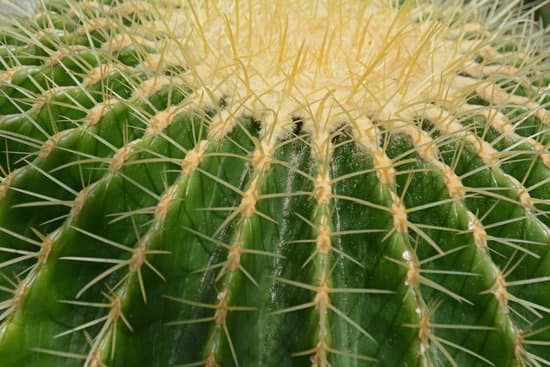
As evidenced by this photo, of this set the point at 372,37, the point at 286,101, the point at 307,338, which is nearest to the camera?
the point at 307,338

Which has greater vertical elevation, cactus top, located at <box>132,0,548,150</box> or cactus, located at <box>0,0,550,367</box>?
→ cactus top, located at <box>132,0,548,150</box>

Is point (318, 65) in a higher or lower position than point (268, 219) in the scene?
higher

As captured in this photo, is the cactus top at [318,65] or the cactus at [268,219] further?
the cactus top at [318,65]

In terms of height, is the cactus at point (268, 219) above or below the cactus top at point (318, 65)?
below

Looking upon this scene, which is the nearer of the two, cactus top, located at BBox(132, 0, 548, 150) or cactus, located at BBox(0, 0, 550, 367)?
cactus, located at BBox(0, 0, 550, 367)

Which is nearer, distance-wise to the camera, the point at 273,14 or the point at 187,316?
the point at 187,316

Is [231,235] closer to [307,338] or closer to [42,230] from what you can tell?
[307,338]

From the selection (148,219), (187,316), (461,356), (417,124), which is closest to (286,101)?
(417,124)

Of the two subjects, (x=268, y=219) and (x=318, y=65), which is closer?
(x=268, y=219)
